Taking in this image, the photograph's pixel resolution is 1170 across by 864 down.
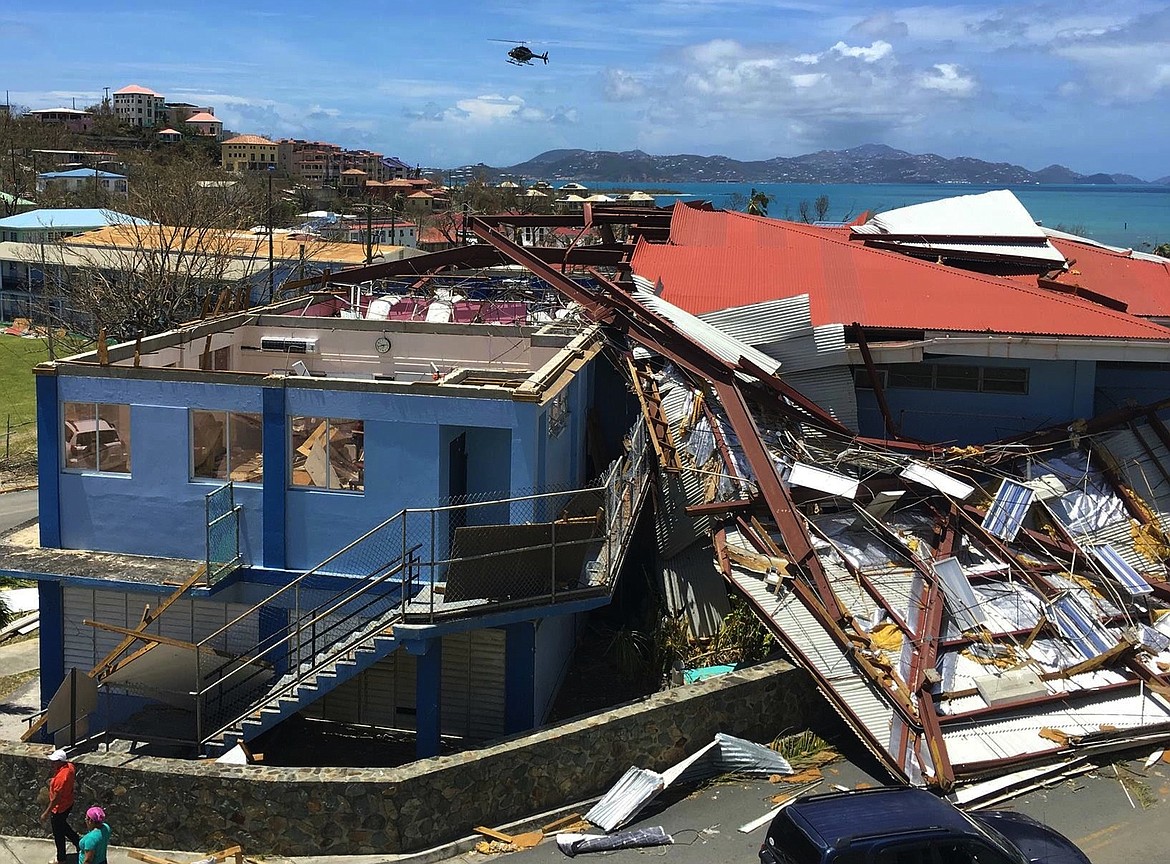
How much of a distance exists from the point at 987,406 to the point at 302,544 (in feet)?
44.2

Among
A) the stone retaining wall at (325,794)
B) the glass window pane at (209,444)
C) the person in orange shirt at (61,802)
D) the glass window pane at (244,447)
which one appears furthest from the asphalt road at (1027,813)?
the glass window pane at (209,444)

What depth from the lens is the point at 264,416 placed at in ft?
52.9

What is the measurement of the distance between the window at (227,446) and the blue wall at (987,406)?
11.6 meters

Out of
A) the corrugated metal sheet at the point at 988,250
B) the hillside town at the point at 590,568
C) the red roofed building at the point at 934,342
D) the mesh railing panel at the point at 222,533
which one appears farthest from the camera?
the corrugated metal sheet at the point at 988,250

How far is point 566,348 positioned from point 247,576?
693 centimetres

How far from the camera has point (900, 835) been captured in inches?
432

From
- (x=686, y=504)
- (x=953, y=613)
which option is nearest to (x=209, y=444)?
(x=686, y=504)

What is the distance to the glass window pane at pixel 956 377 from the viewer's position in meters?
22.1

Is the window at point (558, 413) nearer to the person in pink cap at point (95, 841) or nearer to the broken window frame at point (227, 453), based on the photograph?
the broken window frame at point (227, 453)

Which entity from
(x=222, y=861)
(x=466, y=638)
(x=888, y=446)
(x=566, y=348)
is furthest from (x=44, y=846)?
(x=888, y=446)

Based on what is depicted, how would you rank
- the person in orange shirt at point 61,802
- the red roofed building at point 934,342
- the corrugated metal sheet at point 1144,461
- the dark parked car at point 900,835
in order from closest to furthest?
1. the dark parked car at point 900,835
2. the person in orange shirt at point 61,802
3. the corrugated metal sheet at point 1144,461
4. the red roofed building at point 934,342

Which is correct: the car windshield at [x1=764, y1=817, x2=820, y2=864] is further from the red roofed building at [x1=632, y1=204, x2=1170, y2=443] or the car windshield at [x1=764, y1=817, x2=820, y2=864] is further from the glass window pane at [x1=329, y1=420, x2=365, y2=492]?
the red roofed building at [x1=632, y1=204, x2=1170, y2=443]

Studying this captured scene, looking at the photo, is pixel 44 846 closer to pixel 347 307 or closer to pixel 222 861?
pixel 222 861

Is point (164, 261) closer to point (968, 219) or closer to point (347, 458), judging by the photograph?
point (968, 219)
